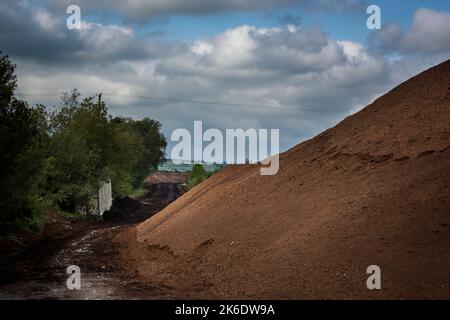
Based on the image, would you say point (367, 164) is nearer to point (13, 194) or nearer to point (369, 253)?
A: point (369, 253)

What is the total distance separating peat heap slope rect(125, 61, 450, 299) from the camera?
11516mm

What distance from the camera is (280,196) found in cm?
1831

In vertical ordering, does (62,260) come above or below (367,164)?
below

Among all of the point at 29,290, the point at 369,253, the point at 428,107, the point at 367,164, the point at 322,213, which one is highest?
the point at 428,107

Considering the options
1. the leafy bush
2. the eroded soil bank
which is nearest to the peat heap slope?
the eroded soil bank

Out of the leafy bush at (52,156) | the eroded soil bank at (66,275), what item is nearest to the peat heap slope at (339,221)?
the eroded soil bank at (66,275)

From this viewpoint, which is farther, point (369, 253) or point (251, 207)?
point (251, 207)

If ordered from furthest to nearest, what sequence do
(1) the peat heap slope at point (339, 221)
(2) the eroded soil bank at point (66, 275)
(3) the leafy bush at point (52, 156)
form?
(3) the leafy bush at point (52, 156) < (2) the eroded soil bank at point (66, 275) < (1) the peat heap slope at point (339, 221)

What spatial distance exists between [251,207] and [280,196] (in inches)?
45.3

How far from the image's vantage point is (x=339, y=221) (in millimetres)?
14000

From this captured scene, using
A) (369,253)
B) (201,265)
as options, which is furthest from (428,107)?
(201,265)

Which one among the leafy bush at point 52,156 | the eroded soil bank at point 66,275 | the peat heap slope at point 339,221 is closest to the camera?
the peat heap slope at point 339,221

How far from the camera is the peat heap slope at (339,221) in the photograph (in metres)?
11.5

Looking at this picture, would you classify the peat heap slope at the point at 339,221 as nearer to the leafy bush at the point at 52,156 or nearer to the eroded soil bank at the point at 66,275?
the eroded soil bank at the point at 66,275
